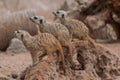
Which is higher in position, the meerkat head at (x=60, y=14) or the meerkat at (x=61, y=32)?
the meerkat head at (x=60, y=14)

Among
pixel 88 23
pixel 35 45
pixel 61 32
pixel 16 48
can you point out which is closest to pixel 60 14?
pixel 61 32

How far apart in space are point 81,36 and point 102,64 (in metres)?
0.35

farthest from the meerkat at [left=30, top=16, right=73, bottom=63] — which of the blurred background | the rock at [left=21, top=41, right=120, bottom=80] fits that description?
the blurred background

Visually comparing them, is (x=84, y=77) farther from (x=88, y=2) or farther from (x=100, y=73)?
(x=88, y=2)

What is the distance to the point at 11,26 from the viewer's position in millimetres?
7918

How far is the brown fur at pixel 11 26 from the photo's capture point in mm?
7848

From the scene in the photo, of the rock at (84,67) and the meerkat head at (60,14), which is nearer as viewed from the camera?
the rock at (84,67)

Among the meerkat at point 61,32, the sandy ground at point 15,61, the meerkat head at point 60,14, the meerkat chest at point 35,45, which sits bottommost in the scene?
the sandy ground at point 15,61

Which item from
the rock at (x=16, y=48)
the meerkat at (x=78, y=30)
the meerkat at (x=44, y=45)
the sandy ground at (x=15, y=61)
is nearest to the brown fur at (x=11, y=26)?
the rock at (x=16, y=48)

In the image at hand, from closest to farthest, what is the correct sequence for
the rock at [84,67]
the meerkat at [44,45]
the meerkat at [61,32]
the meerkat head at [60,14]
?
the rock at [84,67] → the meerkat at [44,45] → the meerkat at [61,32] → the meerkat head at [60,14]

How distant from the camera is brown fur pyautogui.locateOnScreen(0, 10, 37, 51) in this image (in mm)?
7848

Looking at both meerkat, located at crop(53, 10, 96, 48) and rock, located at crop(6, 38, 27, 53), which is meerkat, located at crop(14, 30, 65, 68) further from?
rock, located at crop(6, 38, 27, 53)

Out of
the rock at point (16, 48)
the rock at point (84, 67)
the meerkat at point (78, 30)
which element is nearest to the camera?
the rock at point (84, 67)

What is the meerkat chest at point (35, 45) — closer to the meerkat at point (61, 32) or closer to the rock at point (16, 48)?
the meerkat at point (61, 32)
